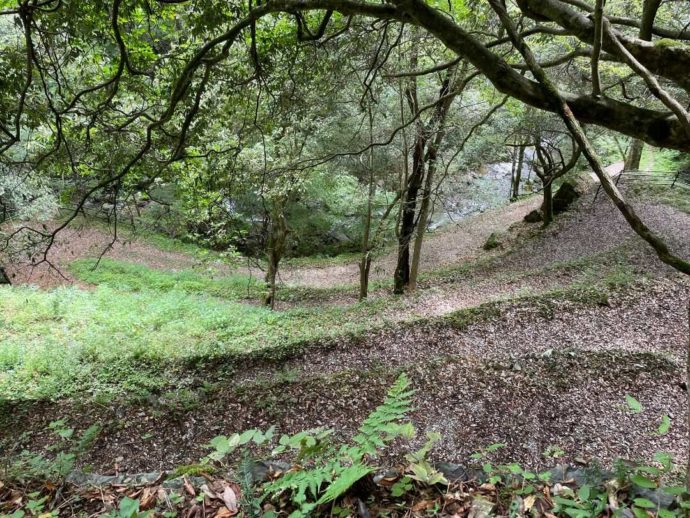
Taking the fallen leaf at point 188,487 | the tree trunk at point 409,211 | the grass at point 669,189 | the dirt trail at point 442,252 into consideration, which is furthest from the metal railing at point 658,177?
the fallen leaf at point 188,487

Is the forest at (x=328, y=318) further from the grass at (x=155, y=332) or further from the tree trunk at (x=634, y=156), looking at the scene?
the tree trunk at (x=634, y=156)

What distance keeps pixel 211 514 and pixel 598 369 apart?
477 cm

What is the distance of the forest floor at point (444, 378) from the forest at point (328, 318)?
0.12 ft

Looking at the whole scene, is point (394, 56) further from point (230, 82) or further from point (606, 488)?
point (606, 488)

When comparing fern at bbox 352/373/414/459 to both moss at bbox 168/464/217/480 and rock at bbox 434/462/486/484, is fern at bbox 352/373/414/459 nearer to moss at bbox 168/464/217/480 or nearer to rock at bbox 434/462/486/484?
rock at bbox 434/462/486/484

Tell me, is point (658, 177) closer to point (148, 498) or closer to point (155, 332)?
point (155, 332)

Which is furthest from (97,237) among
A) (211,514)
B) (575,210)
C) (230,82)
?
(211,514)

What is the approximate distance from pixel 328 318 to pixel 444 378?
4.45 meters

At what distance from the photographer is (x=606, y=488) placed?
190 centimetres

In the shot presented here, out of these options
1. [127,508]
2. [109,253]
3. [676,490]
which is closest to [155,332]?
[127,508]

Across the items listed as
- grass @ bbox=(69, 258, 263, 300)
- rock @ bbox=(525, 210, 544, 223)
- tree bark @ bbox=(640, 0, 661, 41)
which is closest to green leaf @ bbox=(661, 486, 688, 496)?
tree bark @ bbox=(640, 0, 661, 41)

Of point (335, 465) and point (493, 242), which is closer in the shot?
point (335, 465)

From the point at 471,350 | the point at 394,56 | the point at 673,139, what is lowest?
the point at 471,350

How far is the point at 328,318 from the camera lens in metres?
9.43
